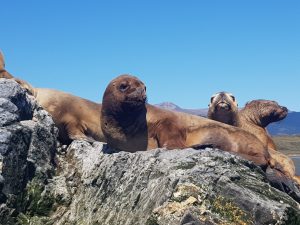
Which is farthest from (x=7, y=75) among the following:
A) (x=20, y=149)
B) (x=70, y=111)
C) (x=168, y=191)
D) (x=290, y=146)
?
(x=290, y=146)

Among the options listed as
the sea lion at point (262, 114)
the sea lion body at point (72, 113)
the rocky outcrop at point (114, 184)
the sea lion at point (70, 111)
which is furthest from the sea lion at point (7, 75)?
the sea lion at point (262, 114)

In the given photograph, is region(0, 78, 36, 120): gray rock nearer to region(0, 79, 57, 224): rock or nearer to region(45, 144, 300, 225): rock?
region(0, 79, 57, 224): rock

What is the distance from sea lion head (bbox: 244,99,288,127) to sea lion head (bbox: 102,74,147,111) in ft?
18.5

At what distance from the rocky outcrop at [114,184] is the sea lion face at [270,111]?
6776mm

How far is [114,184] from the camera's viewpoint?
24.2 ft

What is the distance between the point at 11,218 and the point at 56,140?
7.06 ft

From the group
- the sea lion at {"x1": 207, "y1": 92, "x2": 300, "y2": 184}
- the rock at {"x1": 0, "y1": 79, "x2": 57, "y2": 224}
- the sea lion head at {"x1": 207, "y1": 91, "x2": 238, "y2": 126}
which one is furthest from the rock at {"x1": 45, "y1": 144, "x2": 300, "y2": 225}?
the sea lion head at {"x1": 207, "y1": 91, "x2": 238, "y2": 126}

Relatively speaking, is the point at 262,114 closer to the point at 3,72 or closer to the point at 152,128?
the point at 152,128

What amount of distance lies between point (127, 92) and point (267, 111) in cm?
624

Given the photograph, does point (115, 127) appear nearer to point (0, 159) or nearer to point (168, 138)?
point (168, 138)

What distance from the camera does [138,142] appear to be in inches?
396

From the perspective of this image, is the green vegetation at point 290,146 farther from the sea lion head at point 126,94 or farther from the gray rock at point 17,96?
the gray rock at point 17,96

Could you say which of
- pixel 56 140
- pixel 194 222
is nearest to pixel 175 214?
pixel 194 222

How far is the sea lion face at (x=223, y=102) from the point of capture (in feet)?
43.5
